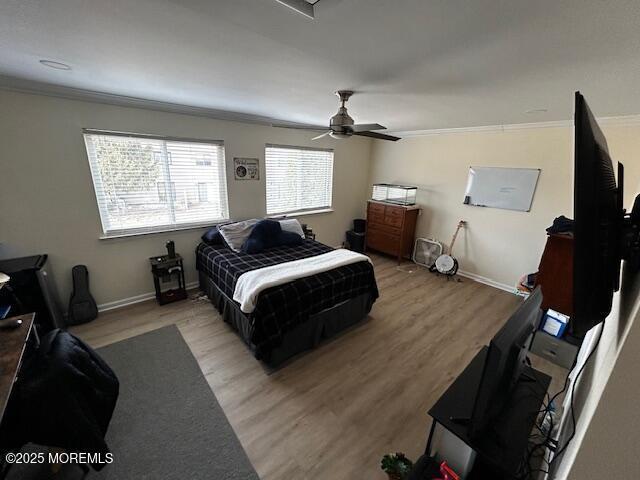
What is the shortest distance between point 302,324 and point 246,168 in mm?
2396

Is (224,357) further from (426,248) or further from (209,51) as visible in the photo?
(426,248)

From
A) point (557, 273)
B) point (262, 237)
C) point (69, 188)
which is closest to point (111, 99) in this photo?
point (69, 188)

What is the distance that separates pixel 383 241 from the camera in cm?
469

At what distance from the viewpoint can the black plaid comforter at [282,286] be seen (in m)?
Result: 2.07

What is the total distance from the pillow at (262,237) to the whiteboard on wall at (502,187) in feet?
9.80

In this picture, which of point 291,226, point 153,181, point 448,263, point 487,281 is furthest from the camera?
point 448,263

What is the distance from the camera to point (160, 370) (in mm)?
2062

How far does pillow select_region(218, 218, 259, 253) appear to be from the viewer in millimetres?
3117

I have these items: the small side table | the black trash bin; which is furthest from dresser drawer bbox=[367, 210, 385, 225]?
the small side table

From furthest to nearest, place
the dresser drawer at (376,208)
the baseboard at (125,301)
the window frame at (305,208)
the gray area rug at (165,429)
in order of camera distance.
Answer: the dresser drawer at (376,208)
the window frame at (305,208)
the baseboard at (125,301)
the gray area rug at (165,429)

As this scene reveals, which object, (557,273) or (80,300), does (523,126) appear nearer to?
(557,273)

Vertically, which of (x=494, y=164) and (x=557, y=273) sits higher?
(x=494, y=164)

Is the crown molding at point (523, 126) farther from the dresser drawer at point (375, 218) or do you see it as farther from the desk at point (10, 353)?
the desk at point (10, 353)

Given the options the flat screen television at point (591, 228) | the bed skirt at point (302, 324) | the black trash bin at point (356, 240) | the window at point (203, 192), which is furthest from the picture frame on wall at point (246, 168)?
the flat screen television at point (591, 228)
